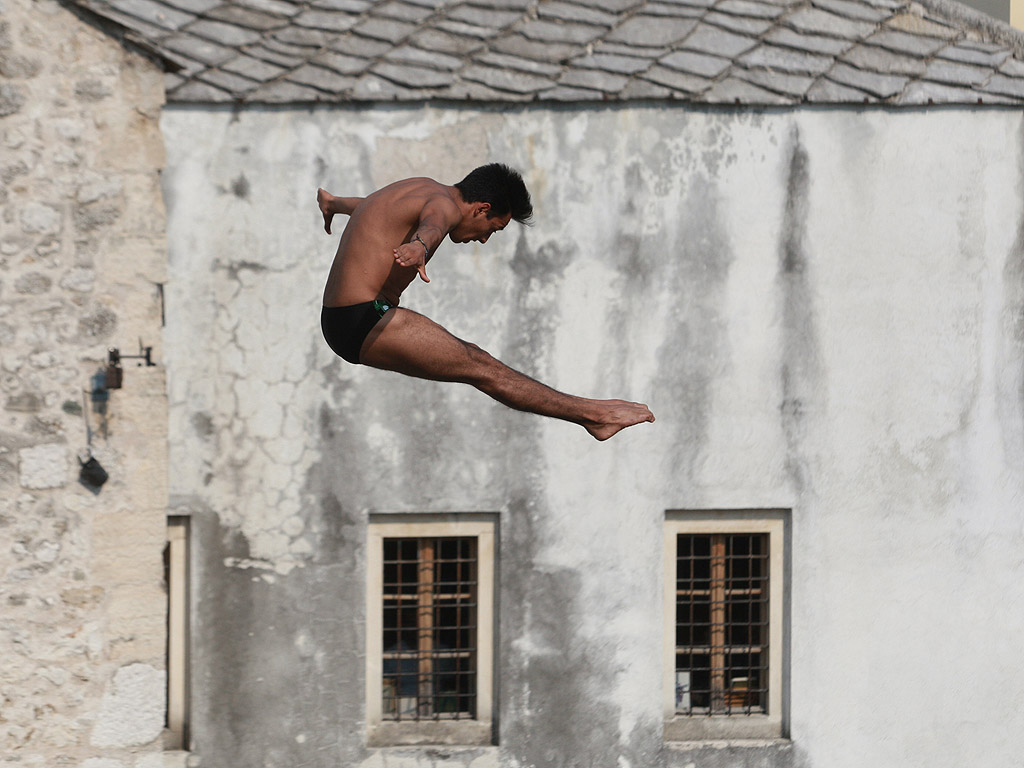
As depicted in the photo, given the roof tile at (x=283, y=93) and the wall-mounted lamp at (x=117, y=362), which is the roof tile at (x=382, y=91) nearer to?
the roof tile at (x=283, y=93)

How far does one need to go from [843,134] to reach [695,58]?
3.85 feet

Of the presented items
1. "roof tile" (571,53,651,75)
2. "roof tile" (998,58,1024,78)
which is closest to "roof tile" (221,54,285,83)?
"roof tile" (571,53,651,75)

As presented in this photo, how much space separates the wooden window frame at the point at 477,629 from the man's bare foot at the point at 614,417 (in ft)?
12.7

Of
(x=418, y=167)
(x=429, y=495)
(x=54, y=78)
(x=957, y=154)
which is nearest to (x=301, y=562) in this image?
(x=429, y=495)

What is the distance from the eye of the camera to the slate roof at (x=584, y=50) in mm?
10055

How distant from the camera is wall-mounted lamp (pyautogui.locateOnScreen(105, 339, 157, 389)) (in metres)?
8.54

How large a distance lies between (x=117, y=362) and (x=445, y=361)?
10.6 feet

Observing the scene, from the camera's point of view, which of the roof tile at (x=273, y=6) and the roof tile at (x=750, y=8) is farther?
the roof tile at (x=750, y=8)

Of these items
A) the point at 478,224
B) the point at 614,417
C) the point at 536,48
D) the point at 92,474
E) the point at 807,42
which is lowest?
the point at 92,474

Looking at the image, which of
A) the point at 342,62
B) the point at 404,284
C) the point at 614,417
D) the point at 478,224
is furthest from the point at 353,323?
the point at 342,62

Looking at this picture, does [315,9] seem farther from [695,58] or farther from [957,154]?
[957,154]

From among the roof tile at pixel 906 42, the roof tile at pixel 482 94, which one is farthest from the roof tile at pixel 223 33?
the roof tile at pixel 906 42

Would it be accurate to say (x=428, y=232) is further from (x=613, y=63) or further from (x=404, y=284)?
(x=613, y=63)

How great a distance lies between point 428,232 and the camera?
5.53m
